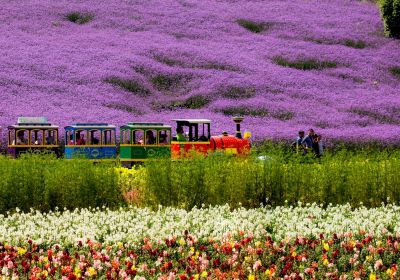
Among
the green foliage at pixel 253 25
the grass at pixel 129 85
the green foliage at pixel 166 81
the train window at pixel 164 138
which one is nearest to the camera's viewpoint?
the train window at pixel 164 138

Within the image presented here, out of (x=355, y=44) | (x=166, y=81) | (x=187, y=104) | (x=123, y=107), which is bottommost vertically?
(x=123, y=107)

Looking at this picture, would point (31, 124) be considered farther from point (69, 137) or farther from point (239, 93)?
point (239, 93)

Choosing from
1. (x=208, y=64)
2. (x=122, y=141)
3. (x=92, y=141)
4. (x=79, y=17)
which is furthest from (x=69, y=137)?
(x=79, y=17)

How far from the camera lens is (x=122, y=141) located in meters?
26.5

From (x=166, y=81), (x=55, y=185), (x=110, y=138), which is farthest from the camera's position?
(x=166, y=81)

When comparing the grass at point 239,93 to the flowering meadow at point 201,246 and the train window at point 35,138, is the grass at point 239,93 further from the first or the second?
the flowering meadow at point 201,246

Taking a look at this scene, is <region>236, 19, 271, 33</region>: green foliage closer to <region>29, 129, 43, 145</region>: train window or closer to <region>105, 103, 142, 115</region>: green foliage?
<region>105, 103, 142, 115</region>: green foliage

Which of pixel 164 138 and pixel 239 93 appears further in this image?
pixel 239 93

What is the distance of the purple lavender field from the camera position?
108 ft

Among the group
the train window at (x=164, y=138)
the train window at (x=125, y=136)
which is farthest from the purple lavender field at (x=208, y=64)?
the train window at (x=164, y=138)

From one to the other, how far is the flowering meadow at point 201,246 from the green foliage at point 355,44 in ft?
104

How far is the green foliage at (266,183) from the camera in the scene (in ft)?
51.7

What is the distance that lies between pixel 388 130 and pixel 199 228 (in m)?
20.4

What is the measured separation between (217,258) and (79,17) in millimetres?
37667
